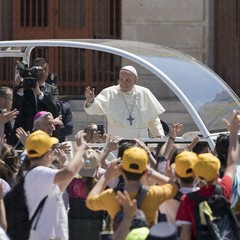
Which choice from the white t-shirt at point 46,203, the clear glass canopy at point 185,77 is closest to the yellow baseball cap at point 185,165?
the white t-shirt at point 46,203

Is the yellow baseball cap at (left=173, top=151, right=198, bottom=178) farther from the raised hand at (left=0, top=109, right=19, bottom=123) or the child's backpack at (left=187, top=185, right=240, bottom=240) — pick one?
the raised hand at (left=0, top=109, right=19, bottom=123)

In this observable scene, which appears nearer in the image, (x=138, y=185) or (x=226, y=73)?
(x=138, y=185)

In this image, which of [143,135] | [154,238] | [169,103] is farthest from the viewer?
[169,103]

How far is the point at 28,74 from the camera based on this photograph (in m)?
11.6

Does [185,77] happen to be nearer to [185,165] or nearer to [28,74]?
[28,74]

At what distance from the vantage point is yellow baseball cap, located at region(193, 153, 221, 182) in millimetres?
7762

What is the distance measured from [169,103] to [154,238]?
897cm

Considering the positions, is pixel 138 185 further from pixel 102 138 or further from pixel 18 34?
pixel 18 34

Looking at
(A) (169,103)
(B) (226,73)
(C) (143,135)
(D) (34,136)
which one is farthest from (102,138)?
(B) (226,73)

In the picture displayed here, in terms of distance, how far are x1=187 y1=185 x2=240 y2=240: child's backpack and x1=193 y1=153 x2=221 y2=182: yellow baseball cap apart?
9 cm

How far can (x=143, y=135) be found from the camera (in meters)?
11.1

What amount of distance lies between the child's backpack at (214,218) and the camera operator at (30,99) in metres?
4.13

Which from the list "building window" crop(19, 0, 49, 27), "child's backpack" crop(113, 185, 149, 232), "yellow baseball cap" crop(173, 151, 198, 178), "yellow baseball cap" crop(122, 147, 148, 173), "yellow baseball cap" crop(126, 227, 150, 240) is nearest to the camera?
"yellow baseball cap" crop(126, 227, 150, 240)

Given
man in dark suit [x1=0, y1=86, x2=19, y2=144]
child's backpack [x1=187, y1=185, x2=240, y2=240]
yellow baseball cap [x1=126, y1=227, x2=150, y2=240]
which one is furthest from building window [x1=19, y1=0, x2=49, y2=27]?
yellow baseball cap [x1=126, y1=227, x2=150, y2=240]
